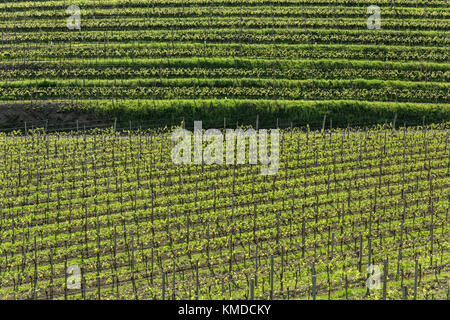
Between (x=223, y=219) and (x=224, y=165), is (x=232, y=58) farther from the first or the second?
(x=223, y=219)

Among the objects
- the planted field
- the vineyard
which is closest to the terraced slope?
the vineyard

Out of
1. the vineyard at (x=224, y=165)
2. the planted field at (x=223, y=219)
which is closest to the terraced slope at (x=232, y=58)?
the vineyard at (x=224, y=165)

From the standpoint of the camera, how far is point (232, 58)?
148ft

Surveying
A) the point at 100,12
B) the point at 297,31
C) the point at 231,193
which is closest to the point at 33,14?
the point at 100,12

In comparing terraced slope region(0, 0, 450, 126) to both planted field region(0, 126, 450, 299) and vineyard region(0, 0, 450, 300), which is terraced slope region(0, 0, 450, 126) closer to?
vineyard region(0, 0, 450, 300)

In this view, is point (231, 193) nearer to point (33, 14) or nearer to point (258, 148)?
point (258, 148)

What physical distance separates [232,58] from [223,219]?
22200 millimetres

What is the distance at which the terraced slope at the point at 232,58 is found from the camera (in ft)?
130

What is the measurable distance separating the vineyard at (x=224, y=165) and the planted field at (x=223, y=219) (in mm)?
96

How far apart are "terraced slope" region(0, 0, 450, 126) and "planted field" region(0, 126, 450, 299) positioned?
516cm

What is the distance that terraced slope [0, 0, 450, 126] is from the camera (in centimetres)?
3972

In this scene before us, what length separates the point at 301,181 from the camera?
28922 mm

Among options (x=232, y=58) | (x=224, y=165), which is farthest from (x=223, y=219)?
(x=232, y=58)

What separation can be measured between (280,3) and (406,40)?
11973 millimetres
